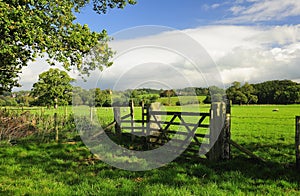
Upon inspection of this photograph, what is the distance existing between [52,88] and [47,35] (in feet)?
106

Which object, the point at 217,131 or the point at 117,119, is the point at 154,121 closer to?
the point at 117,119

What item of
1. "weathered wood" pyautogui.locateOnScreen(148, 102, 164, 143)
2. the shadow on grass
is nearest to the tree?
"weathered wood" pyautogui.locateOnScreen(148, 102, 164, 143)

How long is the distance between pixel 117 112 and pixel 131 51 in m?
4.74

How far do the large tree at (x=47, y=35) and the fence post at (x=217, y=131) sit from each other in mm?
7330

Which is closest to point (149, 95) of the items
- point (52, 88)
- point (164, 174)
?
point (164, 174)

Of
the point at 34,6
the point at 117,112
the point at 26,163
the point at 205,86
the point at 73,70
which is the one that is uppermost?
the point at 34,6

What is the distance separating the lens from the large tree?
9883 millimetres

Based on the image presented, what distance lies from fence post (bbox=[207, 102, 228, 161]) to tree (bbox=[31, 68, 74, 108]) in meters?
34.2

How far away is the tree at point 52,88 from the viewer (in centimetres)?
4128

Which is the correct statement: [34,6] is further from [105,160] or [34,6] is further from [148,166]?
[148,166]

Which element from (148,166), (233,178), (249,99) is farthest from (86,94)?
(249,99)

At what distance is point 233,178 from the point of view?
252 inches

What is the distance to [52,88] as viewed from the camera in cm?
4191

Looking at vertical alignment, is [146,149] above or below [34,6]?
below
